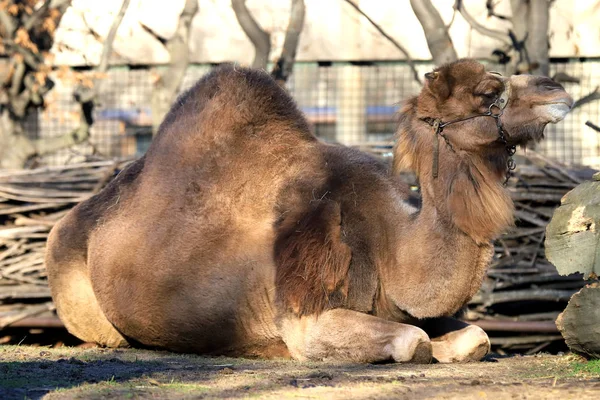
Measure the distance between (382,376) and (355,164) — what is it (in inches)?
67.9

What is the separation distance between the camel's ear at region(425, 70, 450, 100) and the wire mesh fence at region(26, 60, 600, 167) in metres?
8.39

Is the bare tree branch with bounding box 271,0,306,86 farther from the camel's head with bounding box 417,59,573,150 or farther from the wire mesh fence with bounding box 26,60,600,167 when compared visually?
the camel's head with bounding box 417,59,573,150

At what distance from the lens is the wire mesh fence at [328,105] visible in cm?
1431

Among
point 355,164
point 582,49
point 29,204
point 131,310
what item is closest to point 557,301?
point 355,164

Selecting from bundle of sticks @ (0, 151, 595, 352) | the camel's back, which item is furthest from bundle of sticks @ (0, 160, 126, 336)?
the camel's back

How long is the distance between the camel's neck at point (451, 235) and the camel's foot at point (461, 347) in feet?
0.93

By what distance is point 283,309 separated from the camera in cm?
579

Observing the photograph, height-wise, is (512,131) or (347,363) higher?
(512,131)

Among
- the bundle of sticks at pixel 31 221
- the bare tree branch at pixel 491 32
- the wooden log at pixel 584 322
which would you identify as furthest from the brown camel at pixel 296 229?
the bare tree branch at pixel 491 32

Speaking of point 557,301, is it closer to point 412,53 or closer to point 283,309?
point 283,309

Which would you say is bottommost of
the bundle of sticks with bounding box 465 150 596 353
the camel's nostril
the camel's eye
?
the bundle of sticks with bounding box 465 150 596 353

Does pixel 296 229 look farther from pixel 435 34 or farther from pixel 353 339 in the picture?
pixel 435 34

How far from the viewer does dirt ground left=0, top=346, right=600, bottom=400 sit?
421 centimetres

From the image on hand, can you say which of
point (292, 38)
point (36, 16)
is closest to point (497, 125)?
point (292, 38)
